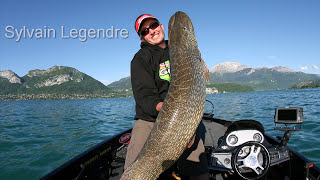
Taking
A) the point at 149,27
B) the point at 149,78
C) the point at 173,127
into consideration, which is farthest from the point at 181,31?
the point at 173,127

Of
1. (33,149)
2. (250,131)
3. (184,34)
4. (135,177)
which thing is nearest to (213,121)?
(250,131)

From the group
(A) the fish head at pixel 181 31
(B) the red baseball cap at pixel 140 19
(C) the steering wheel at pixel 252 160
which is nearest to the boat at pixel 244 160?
(C) the steering wheel at pixel 252 160

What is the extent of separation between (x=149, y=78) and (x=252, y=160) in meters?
2.57

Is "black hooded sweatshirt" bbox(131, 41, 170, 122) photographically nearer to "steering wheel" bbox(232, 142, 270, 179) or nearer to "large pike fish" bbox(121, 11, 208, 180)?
"large pike fish" bbox(121, 11, 208, 180)

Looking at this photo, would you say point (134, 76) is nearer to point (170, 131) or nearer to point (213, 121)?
point (170, 131)

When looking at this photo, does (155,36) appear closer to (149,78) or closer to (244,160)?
(149,78)

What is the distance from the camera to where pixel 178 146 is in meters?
2.40

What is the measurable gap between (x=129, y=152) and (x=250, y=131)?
298 cm

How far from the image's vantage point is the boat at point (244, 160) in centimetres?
339

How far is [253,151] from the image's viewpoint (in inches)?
137

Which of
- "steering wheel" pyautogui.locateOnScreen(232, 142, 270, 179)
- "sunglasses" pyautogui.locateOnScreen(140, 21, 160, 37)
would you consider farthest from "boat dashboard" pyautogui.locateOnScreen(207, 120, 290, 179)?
"sunglasses" pyautogui.locateOnScreen(140, 21, 160, 37)

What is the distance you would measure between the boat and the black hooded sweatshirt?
1218 mm

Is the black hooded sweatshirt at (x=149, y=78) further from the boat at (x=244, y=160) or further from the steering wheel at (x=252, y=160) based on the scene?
the steering wheel at (x=252, y=160)

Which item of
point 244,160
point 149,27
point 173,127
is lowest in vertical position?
point 244,160
